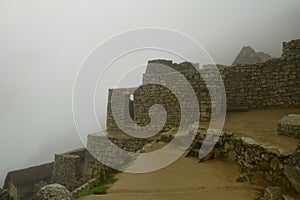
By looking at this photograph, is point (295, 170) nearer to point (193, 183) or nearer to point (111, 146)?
point (193, 183)

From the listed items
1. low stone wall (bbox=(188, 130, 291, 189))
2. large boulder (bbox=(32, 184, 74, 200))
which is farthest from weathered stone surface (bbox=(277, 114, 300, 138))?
large boulder (bbox=(32, 184, 74, 200))

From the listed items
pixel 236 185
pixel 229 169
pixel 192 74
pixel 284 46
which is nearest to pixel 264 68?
pixel 284 46

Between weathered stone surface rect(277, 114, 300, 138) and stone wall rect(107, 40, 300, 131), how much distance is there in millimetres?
4021

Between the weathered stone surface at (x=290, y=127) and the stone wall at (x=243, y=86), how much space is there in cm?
402

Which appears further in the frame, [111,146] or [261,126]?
[111,146]

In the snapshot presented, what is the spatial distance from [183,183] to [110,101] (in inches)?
400

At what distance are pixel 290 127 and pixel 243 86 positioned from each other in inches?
218

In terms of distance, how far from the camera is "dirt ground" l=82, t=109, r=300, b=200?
196 inches

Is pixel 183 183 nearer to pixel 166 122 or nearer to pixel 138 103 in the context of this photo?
pixel 166 122

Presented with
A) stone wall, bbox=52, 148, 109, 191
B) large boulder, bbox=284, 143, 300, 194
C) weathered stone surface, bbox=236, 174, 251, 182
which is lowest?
stone wall, bbox=52, 148, 109, 191

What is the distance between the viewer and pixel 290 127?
6.64m

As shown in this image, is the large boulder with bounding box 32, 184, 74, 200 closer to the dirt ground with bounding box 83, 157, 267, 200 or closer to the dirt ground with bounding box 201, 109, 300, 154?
the dirt ground with bounding box 83, 157, 267, 200

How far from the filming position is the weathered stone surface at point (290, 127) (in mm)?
6459

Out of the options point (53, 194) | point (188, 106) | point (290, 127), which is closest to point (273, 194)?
point (290, 127)
